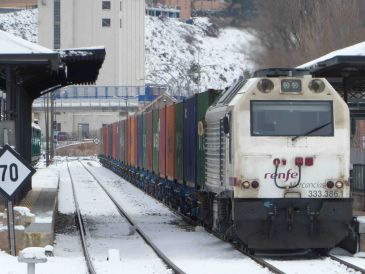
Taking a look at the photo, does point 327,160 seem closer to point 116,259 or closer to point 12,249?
point 116,259

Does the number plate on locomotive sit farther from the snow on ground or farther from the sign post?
the sign post

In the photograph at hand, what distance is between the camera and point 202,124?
19000 mm

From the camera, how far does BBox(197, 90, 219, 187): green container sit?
62.2ft

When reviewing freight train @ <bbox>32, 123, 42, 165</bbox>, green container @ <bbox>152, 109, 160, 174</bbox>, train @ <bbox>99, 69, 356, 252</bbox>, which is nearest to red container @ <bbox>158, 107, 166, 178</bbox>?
green container @ <bbox>152, 109, 160, 174</bbox>

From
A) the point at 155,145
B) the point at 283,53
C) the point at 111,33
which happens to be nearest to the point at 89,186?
the point at 155,145

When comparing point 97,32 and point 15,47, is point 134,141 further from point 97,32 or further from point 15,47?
point 97,32

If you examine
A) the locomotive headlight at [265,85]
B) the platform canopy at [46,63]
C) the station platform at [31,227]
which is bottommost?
the station platform at [31,227]

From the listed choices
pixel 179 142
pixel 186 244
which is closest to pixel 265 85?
pixel 186 244

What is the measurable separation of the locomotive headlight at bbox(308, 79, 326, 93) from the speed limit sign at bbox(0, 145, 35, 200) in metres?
5.10

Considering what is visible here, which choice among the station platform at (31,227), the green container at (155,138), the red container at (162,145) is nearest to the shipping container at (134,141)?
the green container at (155,138)

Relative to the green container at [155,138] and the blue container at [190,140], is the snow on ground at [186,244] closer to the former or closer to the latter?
the blue container at [190,140]

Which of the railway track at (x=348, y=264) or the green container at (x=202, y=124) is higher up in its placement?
the green container at (x=202, y=124)

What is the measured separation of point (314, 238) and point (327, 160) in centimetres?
133

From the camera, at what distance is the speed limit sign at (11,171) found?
13.7 m
